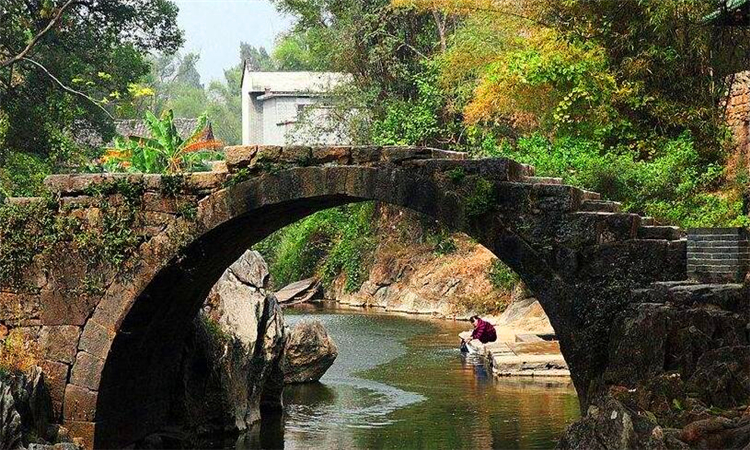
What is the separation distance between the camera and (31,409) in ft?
37.2

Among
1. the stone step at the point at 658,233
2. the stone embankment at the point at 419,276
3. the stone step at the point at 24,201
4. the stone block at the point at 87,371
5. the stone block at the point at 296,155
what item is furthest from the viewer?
the stone embankment at the point at 419,276

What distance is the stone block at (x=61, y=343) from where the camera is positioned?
40.0 feet

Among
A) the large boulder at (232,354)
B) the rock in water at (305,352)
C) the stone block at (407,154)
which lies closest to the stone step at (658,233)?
the stone block at (407,154)

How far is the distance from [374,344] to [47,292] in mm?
10177

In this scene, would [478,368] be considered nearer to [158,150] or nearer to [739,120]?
[158,150]

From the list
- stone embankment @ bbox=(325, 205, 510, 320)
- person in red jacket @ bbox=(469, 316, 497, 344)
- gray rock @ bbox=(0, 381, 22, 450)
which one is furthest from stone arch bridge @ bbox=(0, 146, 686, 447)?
stone embankment @ bbox=(325, 205, 510, 320)

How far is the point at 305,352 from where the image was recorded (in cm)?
1748

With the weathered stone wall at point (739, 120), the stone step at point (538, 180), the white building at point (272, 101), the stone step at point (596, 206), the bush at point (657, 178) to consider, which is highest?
the white building at point (272, 101)

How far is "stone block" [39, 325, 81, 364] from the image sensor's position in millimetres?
12203

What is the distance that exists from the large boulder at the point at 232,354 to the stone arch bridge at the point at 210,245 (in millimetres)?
523

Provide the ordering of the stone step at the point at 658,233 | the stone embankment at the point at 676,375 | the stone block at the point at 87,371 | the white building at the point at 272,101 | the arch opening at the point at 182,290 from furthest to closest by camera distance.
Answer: the white building at the point at 272,101, the stone block at the point at 87,371, the arch opening at the point at 182,290, the stone step at the point at 658,233, the stone embankment at the point at 676,375

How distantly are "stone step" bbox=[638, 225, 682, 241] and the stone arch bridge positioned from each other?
11mm

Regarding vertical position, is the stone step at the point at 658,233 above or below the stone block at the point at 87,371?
above

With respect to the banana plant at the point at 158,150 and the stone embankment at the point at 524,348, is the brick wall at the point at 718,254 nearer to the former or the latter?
the stone embankment at the point at 524,348
